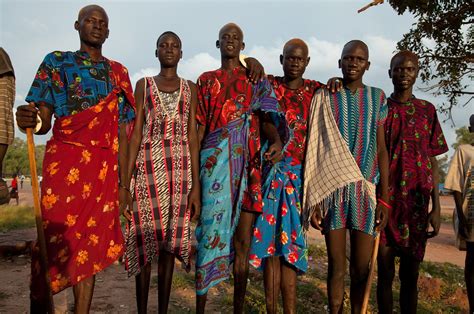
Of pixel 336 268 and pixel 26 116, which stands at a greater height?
pixel 26 116

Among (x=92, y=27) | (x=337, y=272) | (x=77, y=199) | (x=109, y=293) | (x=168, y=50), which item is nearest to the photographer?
(x=77, y=199)

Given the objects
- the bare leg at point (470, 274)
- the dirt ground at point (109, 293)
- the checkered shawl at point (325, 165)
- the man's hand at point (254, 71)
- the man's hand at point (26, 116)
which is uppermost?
the man's hand at point (254, 71)

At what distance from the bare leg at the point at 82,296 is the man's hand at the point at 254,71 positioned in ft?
6.16

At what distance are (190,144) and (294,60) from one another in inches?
41.7

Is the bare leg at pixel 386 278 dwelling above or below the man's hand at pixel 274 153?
below

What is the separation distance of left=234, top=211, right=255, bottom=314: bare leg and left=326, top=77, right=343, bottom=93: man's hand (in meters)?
1.16

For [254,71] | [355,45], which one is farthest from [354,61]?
[254,71]

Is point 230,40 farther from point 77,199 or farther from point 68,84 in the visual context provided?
point 77,199

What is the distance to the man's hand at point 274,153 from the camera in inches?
121

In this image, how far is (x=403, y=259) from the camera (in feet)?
11.3

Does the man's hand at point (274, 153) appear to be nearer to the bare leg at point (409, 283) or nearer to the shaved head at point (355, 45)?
the shaved head at point (355, 45)

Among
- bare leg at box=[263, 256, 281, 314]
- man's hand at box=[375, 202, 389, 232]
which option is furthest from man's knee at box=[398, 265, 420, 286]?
bare leg at box=[263, 256, 281, 314]

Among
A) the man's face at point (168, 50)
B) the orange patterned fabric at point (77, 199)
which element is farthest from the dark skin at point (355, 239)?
the orange patterned fabric at point (77, 199)

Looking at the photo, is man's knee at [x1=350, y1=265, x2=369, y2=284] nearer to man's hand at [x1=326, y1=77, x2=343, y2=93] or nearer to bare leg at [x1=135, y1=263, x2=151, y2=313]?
man's hand at [x1=326, y1=77, x2=343, y2=93]
